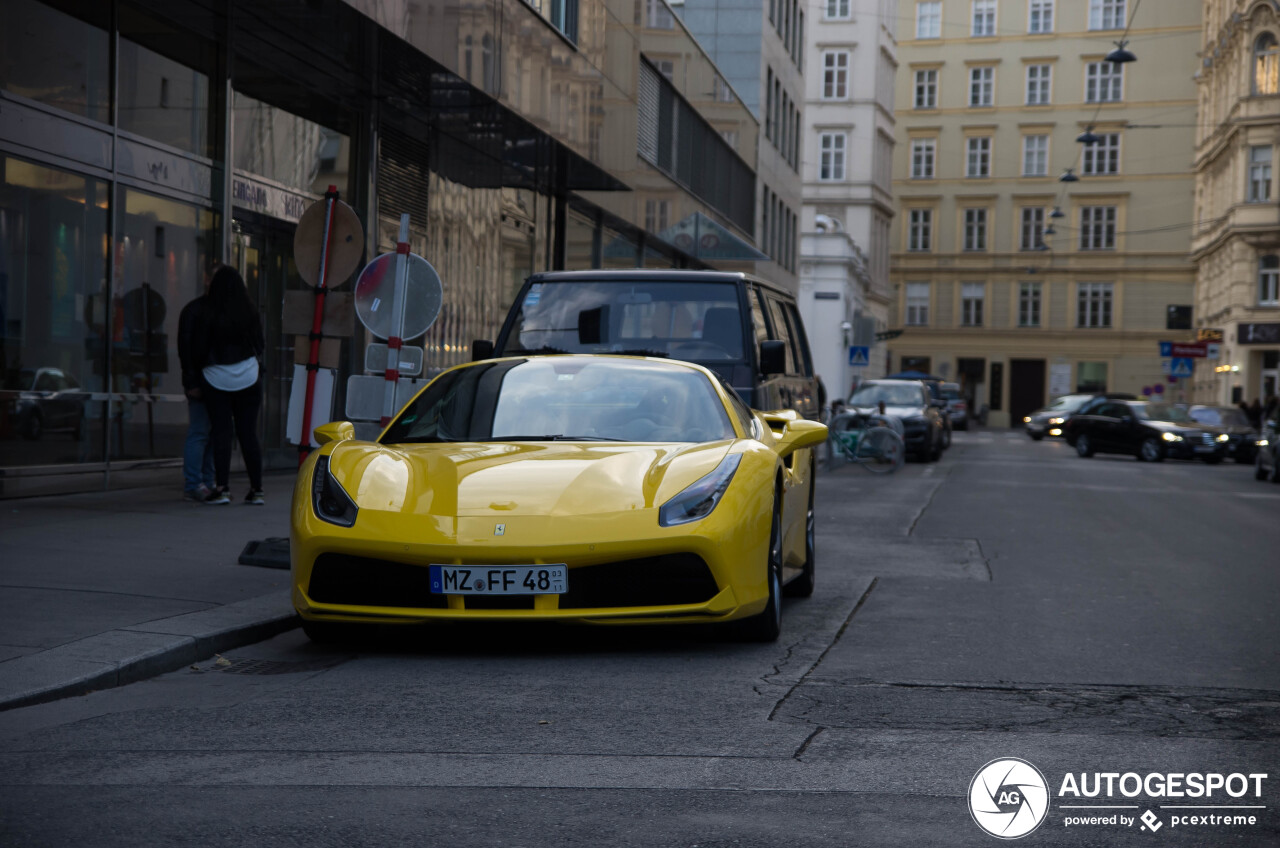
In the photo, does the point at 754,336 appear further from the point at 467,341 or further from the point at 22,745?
the point at 467,341

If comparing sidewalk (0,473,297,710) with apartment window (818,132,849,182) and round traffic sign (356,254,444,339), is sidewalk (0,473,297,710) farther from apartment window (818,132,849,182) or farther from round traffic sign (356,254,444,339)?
apartment window (818,132,849,182)

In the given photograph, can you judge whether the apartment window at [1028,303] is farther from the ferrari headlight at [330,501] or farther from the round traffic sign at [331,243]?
the ferrari headlight at [330,501]

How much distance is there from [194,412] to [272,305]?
17.3ft

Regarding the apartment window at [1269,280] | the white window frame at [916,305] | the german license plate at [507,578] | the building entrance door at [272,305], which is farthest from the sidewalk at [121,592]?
the white window frame at [916,305]

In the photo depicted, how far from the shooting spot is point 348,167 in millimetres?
17812

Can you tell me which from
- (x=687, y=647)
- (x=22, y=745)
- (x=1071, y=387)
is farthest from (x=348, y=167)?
(x=1071, y=387)

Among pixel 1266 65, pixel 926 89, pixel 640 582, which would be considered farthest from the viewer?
pixel 926 89

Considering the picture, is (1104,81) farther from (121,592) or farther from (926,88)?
(121,592)

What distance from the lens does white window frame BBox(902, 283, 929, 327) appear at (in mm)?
83938

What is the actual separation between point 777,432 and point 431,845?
15.6 ft

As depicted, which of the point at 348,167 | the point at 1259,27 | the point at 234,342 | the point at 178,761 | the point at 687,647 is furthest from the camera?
the point at 1259,27

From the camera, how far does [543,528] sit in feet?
20.3

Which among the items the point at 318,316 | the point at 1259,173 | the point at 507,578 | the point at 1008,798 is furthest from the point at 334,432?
the point at 1259,173

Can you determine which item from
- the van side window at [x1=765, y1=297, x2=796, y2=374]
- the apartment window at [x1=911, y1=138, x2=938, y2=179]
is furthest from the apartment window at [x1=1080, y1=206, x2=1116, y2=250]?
the van side window at [x1=765, y1=297, x2=796, y2=374]
